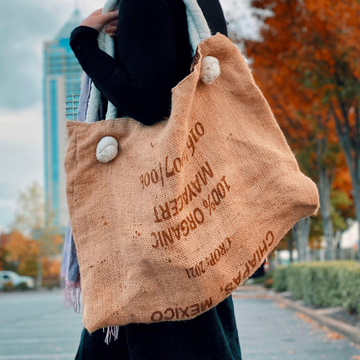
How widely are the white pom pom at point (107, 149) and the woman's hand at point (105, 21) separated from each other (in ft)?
1.12

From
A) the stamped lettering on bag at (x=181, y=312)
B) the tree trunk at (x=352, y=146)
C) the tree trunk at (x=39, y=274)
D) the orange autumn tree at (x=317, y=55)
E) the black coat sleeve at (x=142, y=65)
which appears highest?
the black coat sleeve at (x=142, y=65)

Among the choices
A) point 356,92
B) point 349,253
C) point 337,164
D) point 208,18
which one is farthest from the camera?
point 349,253

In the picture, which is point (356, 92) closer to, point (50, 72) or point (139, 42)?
point (139, 42)

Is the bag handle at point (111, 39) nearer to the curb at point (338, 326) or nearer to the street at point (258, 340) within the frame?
the street at point (258, 340)

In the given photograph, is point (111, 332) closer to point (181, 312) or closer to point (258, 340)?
point (181, 312)

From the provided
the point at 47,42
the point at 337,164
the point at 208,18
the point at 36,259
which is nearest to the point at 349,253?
the point at 337,164

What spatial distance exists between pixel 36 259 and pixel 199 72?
53.1m

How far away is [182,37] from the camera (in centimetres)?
154

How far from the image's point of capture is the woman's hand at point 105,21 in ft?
5.28

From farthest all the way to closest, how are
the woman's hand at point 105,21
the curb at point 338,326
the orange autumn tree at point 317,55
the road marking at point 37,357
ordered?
the orange autumn tree at point 317,55 → the curb at point 338,326 → the road marking at point 37,357 → the woman's hand at point 105,21

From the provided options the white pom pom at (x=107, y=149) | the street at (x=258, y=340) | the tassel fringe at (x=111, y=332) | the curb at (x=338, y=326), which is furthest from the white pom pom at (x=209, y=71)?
the curb at (x=338, y=326)

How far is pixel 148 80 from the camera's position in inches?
56.0

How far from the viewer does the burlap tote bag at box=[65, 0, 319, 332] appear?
1330mm

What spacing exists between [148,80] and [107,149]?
199 mm
